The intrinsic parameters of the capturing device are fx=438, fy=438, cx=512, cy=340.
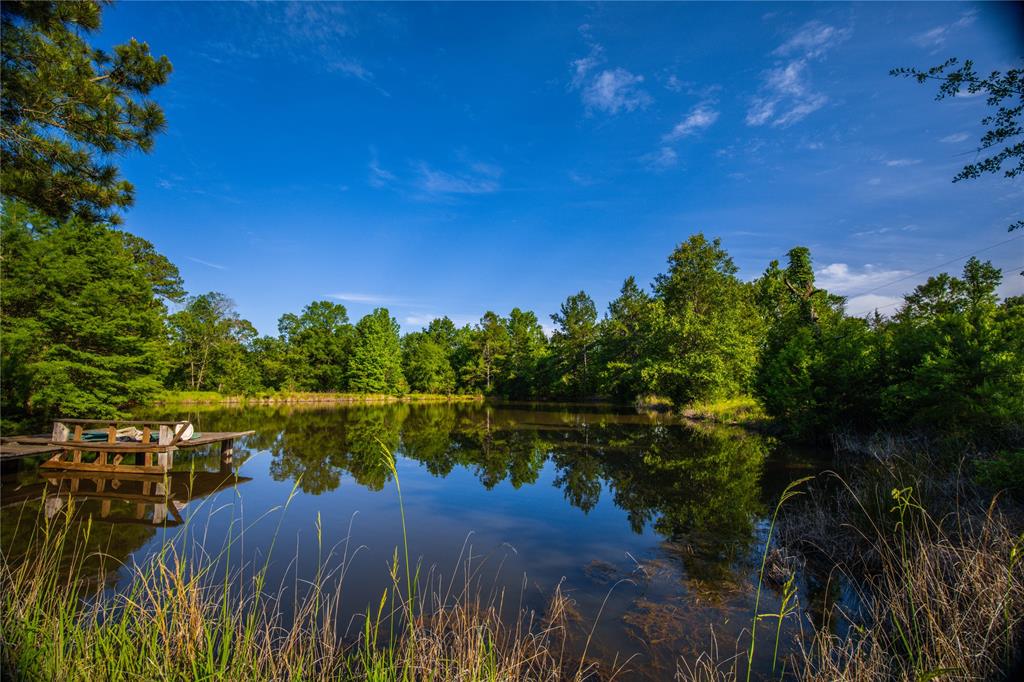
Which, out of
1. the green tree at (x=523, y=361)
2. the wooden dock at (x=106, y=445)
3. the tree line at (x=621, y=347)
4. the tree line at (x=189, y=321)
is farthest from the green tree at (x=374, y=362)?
the wooden dock at (x=106, y=445)

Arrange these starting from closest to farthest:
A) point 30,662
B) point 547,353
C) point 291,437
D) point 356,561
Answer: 1. point 30,662
2. point 356,561
3. point 291,437
4. point 547,353

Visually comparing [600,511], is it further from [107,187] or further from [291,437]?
[291,437]

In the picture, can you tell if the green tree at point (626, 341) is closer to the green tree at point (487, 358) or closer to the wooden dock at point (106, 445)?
the green tree at point (487, 358)

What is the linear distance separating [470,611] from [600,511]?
5785mm

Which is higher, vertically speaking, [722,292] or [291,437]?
[722,292]

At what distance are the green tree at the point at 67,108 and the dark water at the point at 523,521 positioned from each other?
4.52 metres

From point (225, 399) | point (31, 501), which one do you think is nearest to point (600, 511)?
point (31, 501)

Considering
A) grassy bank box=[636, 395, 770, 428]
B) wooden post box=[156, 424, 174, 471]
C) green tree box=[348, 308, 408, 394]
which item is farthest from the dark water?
green tree box=[348, 308, 408, 394]

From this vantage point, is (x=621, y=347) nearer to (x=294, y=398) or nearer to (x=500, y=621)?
(x=294, y=398)

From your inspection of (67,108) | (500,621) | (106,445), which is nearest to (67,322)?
(106,445)

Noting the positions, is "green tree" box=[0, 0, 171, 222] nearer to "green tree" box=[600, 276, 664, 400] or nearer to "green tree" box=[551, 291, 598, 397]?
"green tree" box=[600, 276, 664, 400]

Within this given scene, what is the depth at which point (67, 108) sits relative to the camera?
6.16 m

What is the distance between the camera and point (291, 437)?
21.8m

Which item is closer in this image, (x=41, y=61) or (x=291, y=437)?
(x=41, y=61)
